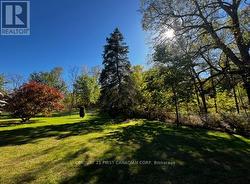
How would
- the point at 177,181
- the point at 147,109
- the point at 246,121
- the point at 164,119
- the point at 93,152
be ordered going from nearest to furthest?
the point at 177,181, the point at 93,152, the point at 246,121, the point at 164,119, the point at 147,109

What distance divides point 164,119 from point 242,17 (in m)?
14.8

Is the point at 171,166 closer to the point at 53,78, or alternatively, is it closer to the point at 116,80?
the point at 116,80

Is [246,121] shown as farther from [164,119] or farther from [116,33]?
[116,33]

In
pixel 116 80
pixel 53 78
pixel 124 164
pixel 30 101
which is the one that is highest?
pixel 53 78

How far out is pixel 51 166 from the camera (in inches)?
281

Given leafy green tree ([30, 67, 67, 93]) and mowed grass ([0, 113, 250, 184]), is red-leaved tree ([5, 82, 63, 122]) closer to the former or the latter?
mowed grass ([0, 113, 250, 184])

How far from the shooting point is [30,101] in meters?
21.4

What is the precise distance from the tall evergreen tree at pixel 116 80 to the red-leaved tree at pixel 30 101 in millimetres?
8407

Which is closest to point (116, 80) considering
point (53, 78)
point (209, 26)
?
point (209, 26)

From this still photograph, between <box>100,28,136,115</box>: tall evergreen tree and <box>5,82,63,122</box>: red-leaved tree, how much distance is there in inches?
331

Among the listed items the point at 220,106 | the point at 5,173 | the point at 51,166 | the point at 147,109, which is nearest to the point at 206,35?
the point at 51,166

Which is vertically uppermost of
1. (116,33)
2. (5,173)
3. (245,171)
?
(116,33)

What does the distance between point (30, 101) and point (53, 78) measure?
4895 centimetres

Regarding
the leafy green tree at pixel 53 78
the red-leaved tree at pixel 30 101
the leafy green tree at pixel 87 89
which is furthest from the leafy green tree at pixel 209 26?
the leafy green tree at pixel 53 78
